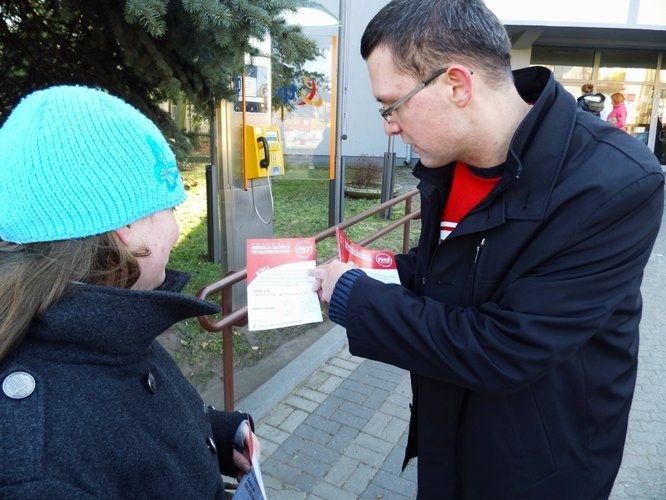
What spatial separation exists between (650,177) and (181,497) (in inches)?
48.8

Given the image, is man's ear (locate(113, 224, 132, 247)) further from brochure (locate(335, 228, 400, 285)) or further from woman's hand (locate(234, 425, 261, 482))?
brochure (locate(335, 228, 400, 285))

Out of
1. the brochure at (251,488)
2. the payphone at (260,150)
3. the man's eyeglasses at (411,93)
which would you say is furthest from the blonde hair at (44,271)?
the payphone at (260,150)

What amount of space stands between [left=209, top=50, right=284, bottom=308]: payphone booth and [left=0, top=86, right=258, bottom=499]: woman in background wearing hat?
13.1ft

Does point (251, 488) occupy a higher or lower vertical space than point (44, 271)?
lower

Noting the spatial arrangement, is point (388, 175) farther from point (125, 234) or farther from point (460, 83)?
point (125, 234)

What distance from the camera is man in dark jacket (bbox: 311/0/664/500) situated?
1273mm

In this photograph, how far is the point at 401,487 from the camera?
9.53 ft

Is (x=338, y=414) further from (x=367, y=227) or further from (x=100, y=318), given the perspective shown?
(x=367, y=227)

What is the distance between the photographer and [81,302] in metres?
0.95

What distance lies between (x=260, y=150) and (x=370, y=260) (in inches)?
137

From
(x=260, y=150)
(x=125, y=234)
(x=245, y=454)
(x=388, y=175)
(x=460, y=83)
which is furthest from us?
(x=388, y=175)

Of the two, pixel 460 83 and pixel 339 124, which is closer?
pixel 460 83

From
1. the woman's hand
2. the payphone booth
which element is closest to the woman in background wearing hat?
the woman's hand

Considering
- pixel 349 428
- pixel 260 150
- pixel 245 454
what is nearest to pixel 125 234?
pixel 245 454
